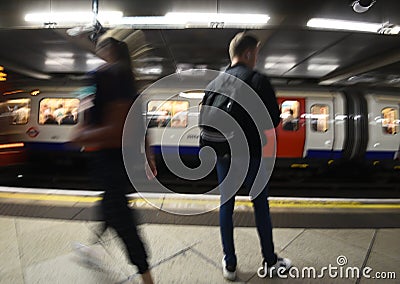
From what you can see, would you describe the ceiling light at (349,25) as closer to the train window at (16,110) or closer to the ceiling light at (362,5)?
the ceiling light at (362,5)

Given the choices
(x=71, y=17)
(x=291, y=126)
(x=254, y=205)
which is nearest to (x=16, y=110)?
(x=71, y=17)

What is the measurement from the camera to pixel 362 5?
2.43 ft

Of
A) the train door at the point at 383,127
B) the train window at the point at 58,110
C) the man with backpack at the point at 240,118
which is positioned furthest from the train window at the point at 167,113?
the train door at the point at 383,127

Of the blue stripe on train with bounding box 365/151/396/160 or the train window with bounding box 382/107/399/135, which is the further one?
the blue stripe on train with bounding box 365/151/396/160

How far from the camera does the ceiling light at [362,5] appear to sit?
734 mm

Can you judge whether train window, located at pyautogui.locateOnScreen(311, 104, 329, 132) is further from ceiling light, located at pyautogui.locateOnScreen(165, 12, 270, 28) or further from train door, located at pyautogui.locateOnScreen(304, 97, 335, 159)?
ceiling light, located at pyautogui.locateOnScreen(165, 12, 270, 28)

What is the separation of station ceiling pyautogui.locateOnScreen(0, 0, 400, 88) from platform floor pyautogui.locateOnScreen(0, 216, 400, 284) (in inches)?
22.5

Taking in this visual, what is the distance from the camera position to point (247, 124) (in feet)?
2.09

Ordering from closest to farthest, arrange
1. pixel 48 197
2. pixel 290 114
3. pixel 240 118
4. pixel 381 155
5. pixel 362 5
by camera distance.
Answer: pixel 240 118 < pixel 362 5 < pixel 290 114 < pixel 381 155 < pixel 48 197

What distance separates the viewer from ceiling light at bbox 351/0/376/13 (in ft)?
2.41

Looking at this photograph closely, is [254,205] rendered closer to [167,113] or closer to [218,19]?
[167,113]

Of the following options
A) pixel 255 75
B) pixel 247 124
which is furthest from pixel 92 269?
pixel 255 75

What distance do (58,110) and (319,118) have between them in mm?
943

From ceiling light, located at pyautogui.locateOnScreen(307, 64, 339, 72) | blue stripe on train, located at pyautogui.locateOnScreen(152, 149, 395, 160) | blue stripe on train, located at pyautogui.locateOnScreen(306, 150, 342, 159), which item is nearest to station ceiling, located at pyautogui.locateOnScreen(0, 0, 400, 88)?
ceiling light, located at pyautogui.locateOnScreen(307, 64, 339, 72)
